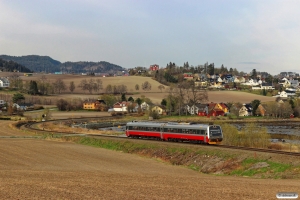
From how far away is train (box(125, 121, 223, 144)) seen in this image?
4303 cm

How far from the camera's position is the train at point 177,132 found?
43.0 meters

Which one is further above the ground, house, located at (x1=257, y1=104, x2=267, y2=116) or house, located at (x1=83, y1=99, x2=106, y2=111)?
house, located at (x1=83, y1=99, x2=106, y2=111)

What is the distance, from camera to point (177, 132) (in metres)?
47.2

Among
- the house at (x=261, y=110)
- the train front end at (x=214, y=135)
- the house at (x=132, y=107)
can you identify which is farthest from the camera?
the house at (x=132, y=107)

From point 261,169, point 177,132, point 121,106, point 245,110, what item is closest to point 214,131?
point 177,132

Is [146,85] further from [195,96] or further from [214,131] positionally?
[214,131]

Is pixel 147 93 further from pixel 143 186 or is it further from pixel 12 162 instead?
pixel 143 186

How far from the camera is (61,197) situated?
16031 mm

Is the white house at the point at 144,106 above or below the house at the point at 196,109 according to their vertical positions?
above

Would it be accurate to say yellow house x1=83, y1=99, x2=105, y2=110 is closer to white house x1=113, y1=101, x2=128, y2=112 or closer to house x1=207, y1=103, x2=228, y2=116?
white house x1=113, y1=101, x2=128, y2=112

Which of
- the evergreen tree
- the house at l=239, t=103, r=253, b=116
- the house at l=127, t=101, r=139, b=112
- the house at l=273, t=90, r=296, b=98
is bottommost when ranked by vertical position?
the house at l=239, t=103, r=253, b=116

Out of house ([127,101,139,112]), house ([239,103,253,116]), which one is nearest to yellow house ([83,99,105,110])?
house ([127,101,139,112])

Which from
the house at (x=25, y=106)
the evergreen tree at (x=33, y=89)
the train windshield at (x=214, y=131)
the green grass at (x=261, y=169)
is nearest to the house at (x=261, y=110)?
the house at (x=25, y=106)

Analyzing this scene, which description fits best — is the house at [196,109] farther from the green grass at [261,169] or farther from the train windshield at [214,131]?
the green grass at [261,169]
